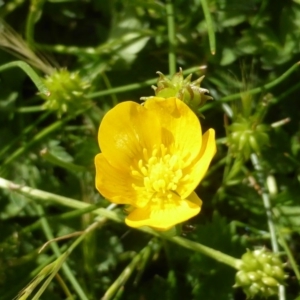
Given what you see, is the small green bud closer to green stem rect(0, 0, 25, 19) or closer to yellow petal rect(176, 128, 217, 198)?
yellow petal rect(176, 128, 217, 198)

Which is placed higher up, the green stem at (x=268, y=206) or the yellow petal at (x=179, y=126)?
the yellow petal at (x=179, y=126)

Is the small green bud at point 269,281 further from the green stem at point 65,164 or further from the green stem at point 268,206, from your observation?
the green stem at point 65,164

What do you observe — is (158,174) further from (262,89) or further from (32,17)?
(32,17)

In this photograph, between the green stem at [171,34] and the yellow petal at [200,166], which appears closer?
the yellow petal at [200,166]

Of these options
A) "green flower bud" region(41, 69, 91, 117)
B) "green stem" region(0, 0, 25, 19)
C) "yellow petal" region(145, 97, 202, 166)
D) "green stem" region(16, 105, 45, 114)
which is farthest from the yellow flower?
"green stem" region(0, 0, 25, 19)

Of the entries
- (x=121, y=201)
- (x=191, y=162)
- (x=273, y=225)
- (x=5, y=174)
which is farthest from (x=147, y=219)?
(x=5, y=174)

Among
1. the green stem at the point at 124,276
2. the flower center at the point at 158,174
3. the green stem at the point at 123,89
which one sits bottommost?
the green stem at the point at 124,276

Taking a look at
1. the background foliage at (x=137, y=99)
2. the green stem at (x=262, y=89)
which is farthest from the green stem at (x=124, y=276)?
the green stem at (x=262, y=89)
